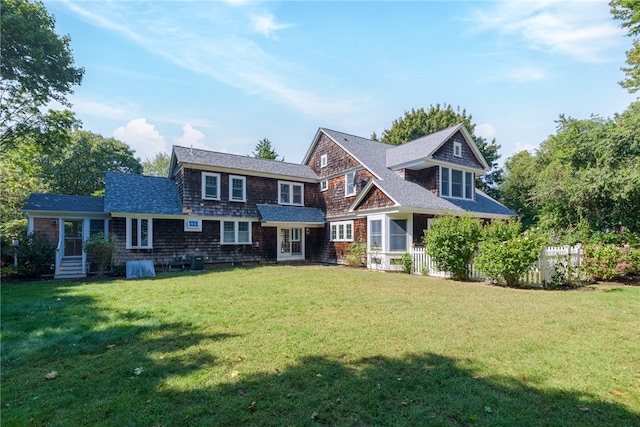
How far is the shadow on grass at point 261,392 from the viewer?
114 inches

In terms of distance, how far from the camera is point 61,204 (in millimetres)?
14984

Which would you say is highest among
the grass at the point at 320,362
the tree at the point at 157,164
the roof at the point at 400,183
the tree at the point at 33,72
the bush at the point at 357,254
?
the tree at the point at 157,164

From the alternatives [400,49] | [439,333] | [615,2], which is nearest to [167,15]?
[400,49]

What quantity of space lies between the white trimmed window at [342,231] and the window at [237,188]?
6035 mm

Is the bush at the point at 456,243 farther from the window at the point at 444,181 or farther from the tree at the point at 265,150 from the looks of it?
the tree at the point at 265,150

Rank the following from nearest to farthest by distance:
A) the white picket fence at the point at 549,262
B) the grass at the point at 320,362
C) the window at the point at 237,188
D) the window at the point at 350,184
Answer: the grass at the point at 320,362 → the white picket fence at the point at 549,262 → the window at the point at 237,188 → the window at the point at 350,184

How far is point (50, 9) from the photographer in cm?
1623

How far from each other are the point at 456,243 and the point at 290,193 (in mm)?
11791

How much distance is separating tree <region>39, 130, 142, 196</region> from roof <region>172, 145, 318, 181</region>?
15504 millimetres

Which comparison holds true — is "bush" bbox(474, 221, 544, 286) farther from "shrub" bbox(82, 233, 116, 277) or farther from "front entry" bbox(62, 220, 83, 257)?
"front entry" bbox(62, 220, 83, 257)

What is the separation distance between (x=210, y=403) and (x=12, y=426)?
172 centimetres

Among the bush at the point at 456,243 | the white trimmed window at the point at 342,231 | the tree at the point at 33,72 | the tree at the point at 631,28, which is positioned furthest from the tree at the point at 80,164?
the tree at the point at 631,28

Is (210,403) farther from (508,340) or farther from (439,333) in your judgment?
(508,340)

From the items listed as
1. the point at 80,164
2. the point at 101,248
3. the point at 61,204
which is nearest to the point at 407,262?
the point at 101,248
